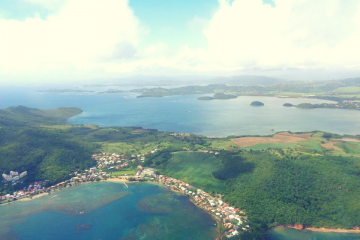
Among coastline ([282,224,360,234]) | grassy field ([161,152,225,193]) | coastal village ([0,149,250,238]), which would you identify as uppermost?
grassy field ([161,152,225,193])

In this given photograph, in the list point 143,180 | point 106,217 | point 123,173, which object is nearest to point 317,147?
point 143,180

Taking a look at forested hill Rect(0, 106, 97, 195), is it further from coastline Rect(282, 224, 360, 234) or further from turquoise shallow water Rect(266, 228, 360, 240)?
coastline Rect(282, 224, 360, 234)

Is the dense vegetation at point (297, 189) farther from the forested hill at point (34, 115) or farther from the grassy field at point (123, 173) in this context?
the forested hill at point (34, 115)

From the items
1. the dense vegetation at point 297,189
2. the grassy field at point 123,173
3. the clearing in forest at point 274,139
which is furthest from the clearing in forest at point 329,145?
the grassy field at point 123,173

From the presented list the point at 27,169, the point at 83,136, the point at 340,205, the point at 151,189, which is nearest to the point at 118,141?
the point at 83,136

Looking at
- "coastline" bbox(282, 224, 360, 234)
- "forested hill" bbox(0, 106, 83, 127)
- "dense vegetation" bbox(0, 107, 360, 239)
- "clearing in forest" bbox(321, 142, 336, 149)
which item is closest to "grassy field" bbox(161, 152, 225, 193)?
"dense vegetation" bbox(0, 107, 360, 239)
